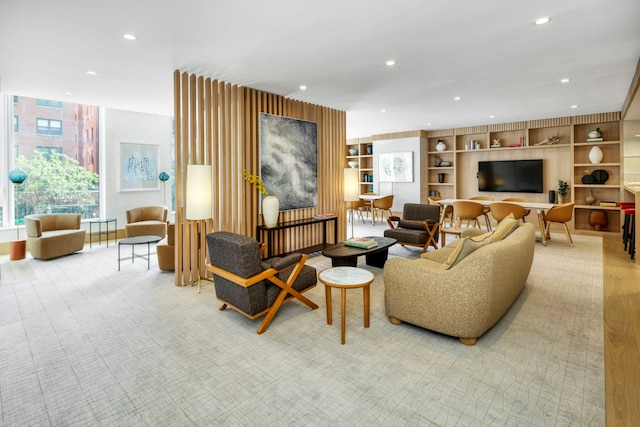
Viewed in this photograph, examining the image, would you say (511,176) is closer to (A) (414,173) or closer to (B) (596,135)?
(B) (596,135)

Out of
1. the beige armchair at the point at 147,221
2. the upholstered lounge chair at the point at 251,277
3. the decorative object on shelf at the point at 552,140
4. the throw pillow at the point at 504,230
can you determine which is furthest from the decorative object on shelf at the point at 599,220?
the beige armchair at the point at 147,221

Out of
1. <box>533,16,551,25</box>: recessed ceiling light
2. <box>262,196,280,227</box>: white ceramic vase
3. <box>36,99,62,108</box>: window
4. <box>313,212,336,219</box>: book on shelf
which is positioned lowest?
<box>313,212,336,219</box>: book on shelf

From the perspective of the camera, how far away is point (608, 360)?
8.39 feet

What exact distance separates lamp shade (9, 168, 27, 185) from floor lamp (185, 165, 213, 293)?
3916 mm

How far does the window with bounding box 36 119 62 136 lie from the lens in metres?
6.71

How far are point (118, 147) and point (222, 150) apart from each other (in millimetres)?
3977

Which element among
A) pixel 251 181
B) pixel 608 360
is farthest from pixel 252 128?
pixel 608 360

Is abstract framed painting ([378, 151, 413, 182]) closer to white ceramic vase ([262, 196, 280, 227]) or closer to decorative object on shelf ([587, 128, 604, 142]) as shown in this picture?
decorative object on shelf ([587, 128, 604, 142])

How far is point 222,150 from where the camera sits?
4.91m

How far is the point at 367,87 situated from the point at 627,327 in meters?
4.18

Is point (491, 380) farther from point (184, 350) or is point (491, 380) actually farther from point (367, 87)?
point (367, 87)

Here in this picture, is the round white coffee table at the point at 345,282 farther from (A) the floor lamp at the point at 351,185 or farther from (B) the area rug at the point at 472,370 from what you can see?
(A) the floor lamp at the point at 351,185

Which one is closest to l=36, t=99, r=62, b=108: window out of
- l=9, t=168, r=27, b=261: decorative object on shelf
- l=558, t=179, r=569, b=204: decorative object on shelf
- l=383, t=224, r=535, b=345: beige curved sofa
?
l=9, t=168, r=27, b=261: decorative object on shelf

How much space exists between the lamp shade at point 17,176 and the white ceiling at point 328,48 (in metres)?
1.35
